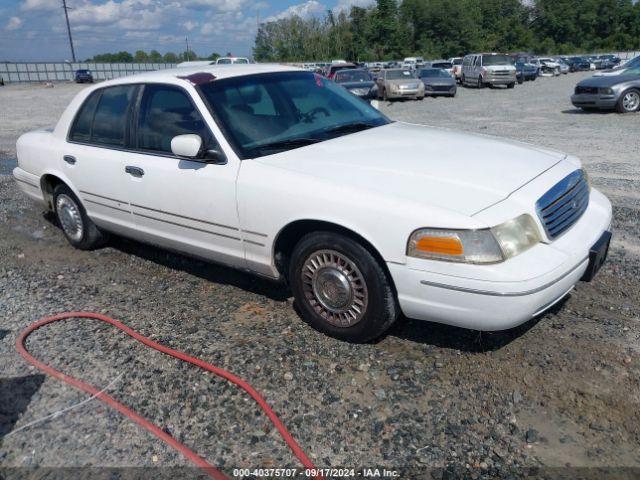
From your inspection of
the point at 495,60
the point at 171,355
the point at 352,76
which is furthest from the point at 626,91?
the point at 495,60

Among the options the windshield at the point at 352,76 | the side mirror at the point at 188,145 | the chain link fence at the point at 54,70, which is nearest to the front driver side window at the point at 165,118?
the side mirror at the point at 188,145

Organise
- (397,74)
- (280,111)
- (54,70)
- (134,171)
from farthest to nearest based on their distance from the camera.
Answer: (54,70) → (397,74) → (134,171) → (280,111)

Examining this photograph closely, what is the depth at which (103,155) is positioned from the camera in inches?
179

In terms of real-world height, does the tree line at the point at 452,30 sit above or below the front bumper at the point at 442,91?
above

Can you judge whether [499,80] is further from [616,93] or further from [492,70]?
[616,93]

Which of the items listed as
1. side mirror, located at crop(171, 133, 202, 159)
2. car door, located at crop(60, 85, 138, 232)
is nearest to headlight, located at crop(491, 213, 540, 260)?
side mirror, located at crop(171, 133, 202, 159)

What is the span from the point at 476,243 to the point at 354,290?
0.82 m

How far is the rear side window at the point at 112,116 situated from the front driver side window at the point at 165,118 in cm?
22

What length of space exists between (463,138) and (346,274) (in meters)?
1.52

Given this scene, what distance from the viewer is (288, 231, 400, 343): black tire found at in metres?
3.18

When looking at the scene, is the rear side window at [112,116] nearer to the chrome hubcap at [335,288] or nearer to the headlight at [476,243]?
the chrome hubcap at [335,288]

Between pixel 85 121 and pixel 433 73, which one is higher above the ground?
pixel 85 121

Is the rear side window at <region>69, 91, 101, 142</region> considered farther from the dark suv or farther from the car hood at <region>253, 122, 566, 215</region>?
the dark suv

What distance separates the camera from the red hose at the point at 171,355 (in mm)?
2609
